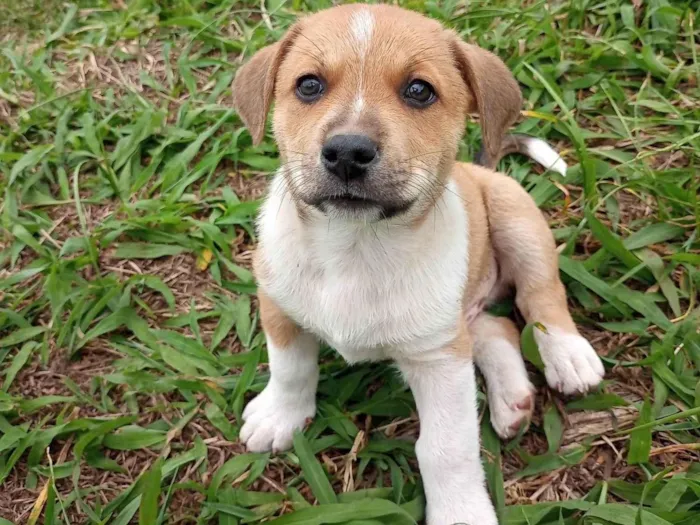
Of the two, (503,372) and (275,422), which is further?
(503,372)

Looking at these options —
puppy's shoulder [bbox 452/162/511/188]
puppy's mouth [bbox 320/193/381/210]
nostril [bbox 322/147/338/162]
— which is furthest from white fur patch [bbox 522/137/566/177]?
nostril [bbox 322/147/338/162]

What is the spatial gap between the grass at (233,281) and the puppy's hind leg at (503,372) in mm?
158

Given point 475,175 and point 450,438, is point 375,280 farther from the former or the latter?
point 475,175

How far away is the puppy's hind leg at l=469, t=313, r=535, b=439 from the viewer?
11.8 ft

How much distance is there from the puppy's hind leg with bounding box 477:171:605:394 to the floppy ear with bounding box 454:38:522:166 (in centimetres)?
84

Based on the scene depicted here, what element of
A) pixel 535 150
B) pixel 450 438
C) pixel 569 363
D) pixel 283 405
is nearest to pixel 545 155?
pixel 535 150

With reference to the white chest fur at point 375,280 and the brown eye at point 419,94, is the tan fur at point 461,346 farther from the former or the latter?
the brown eye at point 419,94

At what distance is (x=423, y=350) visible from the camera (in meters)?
3.10

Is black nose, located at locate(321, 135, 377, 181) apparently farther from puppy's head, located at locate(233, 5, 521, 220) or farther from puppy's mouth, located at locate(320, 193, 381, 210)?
puppy's mouth, located at locate(320, 193, 381, 210)

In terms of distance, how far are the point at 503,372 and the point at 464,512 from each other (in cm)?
84

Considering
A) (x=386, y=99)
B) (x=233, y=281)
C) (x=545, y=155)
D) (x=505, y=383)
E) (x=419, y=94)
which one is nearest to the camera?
(x=386, y=99)

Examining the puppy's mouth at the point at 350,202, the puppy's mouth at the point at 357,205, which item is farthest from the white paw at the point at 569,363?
the puppy's mouth at the point at 350,202

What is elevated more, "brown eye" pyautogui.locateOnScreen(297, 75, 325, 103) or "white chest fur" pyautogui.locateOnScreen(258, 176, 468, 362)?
"brown eye" pyautogui.locateOnScreen(297, 75, 325, 103)

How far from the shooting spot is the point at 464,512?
129 inches
